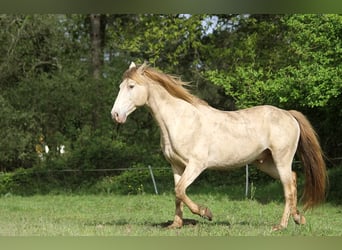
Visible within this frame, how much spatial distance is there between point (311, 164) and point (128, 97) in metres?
2.54

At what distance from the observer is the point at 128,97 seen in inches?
244

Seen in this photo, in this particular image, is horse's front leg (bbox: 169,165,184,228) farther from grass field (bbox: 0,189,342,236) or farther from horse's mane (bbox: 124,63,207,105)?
horse's mane (bbox: 124,63,207,105)

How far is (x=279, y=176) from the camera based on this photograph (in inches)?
265

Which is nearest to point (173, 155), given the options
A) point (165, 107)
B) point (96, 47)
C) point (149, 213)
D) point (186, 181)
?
point (186, 181)

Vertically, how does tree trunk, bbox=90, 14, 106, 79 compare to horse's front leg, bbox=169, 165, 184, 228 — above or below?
above

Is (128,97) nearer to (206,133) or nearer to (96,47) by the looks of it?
(206,133)

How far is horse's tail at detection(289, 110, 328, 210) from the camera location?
6.76 metres

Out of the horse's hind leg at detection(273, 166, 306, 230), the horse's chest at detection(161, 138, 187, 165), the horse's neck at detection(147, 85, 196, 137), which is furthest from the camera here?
the horse's hind leg at detection(273, 166, 306, 230)

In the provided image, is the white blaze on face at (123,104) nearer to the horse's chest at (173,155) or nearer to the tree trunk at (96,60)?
the horse's chest at (173,155)

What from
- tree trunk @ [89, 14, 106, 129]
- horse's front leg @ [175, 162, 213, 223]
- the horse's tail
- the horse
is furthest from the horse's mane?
tree trunk @ [89, 14, 106, 129]

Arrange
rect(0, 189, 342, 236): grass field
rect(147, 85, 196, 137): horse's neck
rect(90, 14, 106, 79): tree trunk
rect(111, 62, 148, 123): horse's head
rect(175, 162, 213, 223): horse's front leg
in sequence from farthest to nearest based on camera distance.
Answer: rect(90, 14, 106, 79): tree trunk → rect(0, 189, 342, 236): grass field → rect(147, 85, 196, 137): horse's neck → rect(111, 62, 148, 123): horse's head → rect(175, 162, 213, 223): horse's front leg

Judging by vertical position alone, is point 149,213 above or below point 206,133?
below
